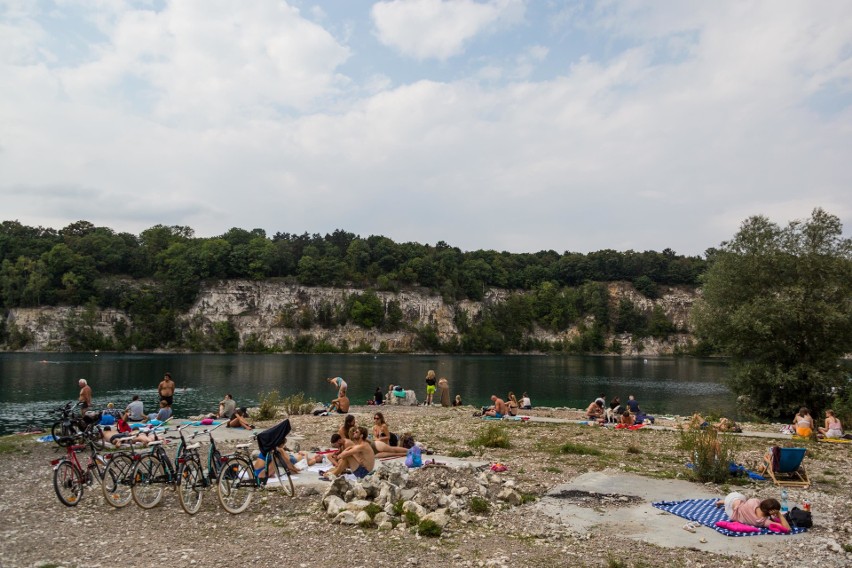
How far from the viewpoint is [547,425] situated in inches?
1064

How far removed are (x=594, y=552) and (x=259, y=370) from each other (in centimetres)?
7224

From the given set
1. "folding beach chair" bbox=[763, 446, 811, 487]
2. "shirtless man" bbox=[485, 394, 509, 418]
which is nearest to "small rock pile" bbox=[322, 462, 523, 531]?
"folding beach chair" bbox=[763, 446, 811, 487]

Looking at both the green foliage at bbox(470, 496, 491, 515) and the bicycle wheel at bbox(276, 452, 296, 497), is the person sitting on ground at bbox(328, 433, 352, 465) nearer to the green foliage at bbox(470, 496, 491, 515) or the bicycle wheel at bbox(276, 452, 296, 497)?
the bicycle wheel at bbox(276, 452, 296, 497)

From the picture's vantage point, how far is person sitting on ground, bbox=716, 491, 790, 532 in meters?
10.6

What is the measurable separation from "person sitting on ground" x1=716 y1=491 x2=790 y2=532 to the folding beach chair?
4.30m

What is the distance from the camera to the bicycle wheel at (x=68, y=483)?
12.1 metres

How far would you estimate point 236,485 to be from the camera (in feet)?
39.6

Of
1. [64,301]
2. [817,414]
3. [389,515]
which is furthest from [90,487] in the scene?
[64,301]

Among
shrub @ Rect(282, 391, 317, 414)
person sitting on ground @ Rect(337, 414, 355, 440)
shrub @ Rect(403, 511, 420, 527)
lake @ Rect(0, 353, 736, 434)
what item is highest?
person sitting on ground @ Rect(337, 414, 355, 440)

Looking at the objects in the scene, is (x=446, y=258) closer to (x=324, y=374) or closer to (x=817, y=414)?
(x=324, y=374)

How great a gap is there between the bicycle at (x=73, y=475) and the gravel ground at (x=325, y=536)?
26 centimetres

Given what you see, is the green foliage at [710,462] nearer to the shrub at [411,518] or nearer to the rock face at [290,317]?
the shrub at [411,518]

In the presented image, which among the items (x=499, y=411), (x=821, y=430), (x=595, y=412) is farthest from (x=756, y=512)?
(x=499, y=411)

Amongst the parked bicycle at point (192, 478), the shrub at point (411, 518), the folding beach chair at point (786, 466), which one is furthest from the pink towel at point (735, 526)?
the parked bicycle at point (192, 478)
